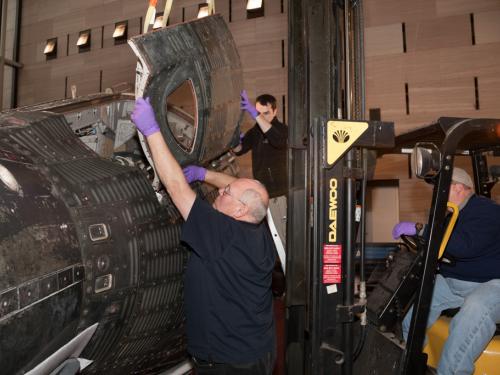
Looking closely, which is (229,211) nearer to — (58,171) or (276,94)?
(58,171)

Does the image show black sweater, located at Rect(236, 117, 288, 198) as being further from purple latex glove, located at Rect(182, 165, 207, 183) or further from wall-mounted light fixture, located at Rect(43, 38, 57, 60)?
wall-mounted light fixture, located at Rect(43, 38, 57, 60)

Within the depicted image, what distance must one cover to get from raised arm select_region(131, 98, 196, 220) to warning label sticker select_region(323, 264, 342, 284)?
842mm

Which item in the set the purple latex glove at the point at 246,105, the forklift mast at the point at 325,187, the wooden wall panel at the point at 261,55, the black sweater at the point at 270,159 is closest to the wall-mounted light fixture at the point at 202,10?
the wooden wall panel at the point at 261,55

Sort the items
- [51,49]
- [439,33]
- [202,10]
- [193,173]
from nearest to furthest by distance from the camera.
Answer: [193,173] < [439,33] < [202,10] < [51,49]

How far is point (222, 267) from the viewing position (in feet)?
8.29

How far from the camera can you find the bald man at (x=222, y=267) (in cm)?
243

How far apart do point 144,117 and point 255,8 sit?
6742mm

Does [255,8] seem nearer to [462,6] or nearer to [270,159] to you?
[462,6]

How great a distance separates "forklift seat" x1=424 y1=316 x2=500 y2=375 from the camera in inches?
118

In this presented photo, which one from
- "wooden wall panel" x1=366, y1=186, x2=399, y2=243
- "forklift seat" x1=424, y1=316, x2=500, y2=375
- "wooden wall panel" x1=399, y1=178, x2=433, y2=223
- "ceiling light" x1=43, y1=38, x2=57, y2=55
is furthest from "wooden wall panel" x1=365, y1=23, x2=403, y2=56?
"ceiling light" x1=43, y1=38, x2=57, y2=55

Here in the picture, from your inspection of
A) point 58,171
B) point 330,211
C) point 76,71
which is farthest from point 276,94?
point 58,171

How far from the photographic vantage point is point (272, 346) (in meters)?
2.81

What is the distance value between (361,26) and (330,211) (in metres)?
1.31

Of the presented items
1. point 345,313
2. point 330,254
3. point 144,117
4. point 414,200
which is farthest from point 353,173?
point 414,200
